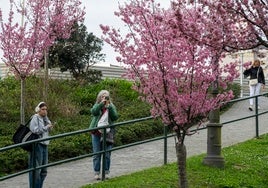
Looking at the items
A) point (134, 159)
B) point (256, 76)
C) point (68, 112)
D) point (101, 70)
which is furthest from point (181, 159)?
point (101, 70)

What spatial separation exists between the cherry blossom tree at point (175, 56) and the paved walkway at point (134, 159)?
278cm

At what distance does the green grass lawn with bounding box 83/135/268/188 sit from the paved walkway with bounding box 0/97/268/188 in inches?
23.6

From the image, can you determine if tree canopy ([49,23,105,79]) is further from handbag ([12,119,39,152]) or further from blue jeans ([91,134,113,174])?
handbag ([12,119,39,152])

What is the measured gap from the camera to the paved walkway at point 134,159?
10.5 metres

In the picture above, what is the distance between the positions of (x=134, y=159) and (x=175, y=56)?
4.69 metres

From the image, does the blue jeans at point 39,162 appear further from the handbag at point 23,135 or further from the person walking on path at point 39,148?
the handbag at point 23,135

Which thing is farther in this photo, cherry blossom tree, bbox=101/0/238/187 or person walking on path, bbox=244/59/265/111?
person walking on path, bbox=244/59/265/111

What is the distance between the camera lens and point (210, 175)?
10406 mm

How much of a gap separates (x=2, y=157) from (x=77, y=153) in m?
1.80

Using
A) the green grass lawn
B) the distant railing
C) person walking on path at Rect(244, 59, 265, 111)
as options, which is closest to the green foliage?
the distant railing

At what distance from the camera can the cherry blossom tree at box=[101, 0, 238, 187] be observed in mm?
7941

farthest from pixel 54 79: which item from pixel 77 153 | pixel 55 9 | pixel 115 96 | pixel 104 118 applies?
pixel 104 118

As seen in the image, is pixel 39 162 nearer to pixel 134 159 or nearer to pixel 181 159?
pixel 181 159

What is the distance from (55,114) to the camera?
54.7ft
